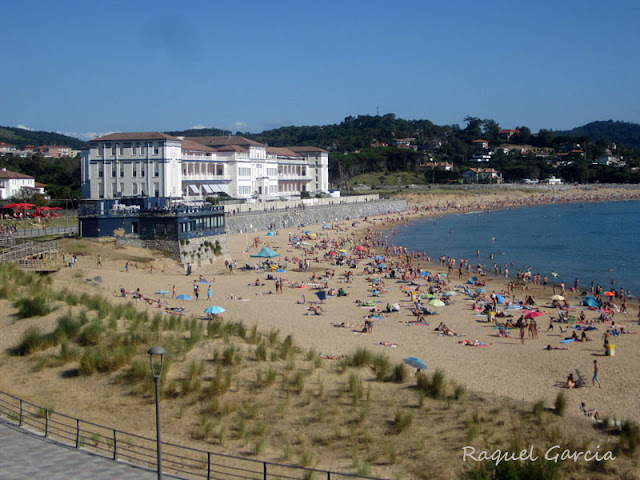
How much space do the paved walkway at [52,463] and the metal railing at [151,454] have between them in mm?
222

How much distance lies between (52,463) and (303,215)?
153ft

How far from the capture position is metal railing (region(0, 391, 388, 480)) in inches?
366

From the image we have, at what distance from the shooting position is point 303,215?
55.4 m

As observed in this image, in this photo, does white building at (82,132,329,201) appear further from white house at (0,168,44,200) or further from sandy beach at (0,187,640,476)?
sandy beach at (0,187,640,476)

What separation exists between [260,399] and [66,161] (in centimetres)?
6677

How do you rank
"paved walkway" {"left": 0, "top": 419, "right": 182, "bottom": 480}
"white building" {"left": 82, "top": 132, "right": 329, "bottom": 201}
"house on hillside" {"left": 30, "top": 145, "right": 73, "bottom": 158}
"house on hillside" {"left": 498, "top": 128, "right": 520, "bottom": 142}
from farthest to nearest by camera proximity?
"house on hillside" {"left": 498, "top": 128, "right": 520, "bottom": 142} < "house on hillside" {"left": 30, "top": 145, "right": 73, "bottom": 158} < "white building" {"left": 82, "top": 132, "right": 329, "bottom": 201} < "paved walkway" {"left": 0, "top": 419, "right": 182, "bottom": 480}

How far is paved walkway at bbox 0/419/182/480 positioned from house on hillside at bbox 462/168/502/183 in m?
109

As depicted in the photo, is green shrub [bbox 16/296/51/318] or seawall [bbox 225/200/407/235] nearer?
green shrub [bbox 16/296/51/318]

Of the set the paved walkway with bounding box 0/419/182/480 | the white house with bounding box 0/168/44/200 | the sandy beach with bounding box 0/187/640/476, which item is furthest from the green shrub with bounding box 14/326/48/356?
the white house with bounding box 0/168/44/200

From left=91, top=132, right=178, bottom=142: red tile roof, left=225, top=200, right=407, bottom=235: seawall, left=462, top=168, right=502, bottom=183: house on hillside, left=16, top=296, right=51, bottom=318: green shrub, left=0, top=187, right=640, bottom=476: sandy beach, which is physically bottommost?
left=0, top=187, right=640, bottom=476: sandy beach

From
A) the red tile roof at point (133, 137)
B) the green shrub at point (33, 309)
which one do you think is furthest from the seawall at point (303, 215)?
the green shrub at point (33, 309)

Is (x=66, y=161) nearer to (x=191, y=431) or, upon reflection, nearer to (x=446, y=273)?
(x=446, y=273)

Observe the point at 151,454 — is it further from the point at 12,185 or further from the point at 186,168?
the point at 12,185

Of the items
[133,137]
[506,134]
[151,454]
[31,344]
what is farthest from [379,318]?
[506,134]
